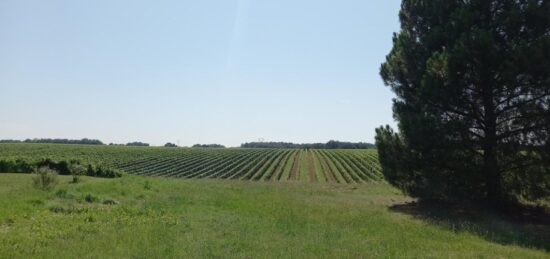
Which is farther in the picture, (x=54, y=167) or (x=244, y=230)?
(x=54, y=167)

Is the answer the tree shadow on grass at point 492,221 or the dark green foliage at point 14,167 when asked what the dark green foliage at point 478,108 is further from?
the dark green foliage at point 14,167

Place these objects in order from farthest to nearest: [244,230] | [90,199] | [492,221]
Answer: [90,199], [492,221], [244,230]

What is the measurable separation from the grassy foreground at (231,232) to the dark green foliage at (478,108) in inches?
90.3

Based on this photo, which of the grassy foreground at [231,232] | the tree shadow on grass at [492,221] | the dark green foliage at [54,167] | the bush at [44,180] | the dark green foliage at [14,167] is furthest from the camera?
the dark green foliage at [14,167]

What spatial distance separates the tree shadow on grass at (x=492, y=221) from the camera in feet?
38.9

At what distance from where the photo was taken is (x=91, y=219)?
12.6 metres

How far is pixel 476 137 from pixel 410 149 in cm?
243

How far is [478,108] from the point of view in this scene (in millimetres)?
17266

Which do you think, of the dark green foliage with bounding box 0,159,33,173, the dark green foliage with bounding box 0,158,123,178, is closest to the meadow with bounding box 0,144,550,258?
the dark green foliage with bounding box 0,158,123,178

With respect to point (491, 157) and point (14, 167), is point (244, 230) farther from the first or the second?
point (14, 167)

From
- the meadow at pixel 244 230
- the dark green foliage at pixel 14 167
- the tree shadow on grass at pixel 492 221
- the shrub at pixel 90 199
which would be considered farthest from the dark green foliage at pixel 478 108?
the dark green foliage at pixel 14 167

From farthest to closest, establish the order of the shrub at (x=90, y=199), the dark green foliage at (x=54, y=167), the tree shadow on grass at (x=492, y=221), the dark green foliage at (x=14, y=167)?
the dark green foliage at (x=14, y=167)
the dark green foliage at (x=54, y=167)
the shrub at (x=90, y=199)
the tree shadow on grass at (x=492, y=221)

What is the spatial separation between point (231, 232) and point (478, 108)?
1095cm

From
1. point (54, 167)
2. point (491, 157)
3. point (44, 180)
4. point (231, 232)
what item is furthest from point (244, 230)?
point (54, 167)
